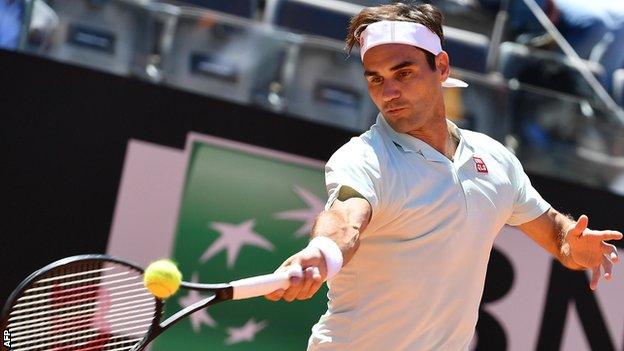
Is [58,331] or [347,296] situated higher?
[347,296]

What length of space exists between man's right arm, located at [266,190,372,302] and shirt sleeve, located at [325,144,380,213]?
19 mm

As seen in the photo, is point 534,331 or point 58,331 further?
point 534,331

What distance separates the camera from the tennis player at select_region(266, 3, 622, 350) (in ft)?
9.16

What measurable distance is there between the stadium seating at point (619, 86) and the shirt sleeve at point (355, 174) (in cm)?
345

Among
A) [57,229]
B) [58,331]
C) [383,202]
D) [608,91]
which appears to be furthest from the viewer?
[608,91]

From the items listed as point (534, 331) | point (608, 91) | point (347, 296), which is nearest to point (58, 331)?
point (347, 296)

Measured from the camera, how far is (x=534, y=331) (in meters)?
5.23

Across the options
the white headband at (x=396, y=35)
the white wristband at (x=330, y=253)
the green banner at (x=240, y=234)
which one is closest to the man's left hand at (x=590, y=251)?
the white headband at (x=396, y=35)

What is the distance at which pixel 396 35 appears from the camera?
2939mm

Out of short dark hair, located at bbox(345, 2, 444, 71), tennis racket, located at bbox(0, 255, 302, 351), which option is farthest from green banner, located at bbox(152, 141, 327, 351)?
short dark hair, located at bbox(345, 2, 444, 71)

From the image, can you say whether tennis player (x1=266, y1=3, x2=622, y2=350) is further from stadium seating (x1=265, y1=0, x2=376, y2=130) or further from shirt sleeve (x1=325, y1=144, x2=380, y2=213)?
stadium seating (x1=265, y1=0, x2=376, y2=130)

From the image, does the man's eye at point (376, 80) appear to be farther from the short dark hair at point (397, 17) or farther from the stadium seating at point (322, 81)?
the stadium seating at point (322, 81)

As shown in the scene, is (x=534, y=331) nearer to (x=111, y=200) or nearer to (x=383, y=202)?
(x=111, y=200)

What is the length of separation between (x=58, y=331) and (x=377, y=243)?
1.11 m
